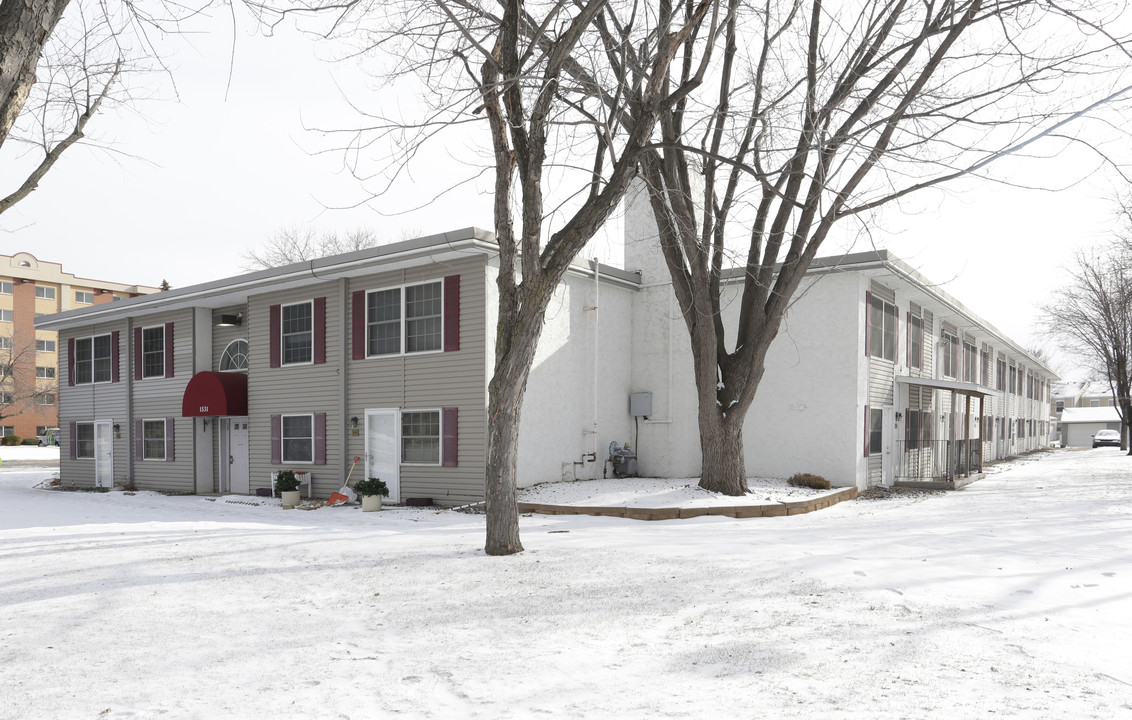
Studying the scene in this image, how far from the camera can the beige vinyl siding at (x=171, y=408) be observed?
1977 centimetres

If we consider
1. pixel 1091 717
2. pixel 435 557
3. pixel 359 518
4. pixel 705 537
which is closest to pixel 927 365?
pixel 705 537

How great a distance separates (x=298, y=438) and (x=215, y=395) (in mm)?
2417

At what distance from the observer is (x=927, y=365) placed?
21906 millimetres

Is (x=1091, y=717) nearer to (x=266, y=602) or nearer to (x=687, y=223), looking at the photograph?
(x=266, y=602)

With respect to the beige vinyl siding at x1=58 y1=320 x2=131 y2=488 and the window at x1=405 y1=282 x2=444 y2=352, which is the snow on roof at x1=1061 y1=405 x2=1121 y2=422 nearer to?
the window at x1=405 y1=282 x2=444 y2=352

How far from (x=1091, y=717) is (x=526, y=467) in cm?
1163

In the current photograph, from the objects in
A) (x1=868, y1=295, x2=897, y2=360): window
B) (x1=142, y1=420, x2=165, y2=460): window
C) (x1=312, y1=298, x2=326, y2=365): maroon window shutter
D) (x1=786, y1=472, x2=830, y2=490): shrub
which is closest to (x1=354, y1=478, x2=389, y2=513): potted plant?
(x1=312, y1=298, x2=326, y2=365): maroon window shutter

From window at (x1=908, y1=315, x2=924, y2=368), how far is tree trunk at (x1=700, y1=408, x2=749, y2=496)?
323 inches

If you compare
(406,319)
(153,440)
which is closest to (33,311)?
(153,440)

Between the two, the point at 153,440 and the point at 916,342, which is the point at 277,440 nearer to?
the point at 153,440

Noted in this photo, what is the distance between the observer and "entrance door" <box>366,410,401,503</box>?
15586mm

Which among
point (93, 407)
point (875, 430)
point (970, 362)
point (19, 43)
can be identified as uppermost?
point (19, 43)

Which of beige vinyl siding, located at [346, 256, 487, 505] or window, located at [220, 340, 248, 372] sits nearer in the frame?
beige vinyl siding, located at [346, 256, 487, 505]

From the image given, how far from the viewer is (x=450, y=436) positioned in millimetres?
14766
